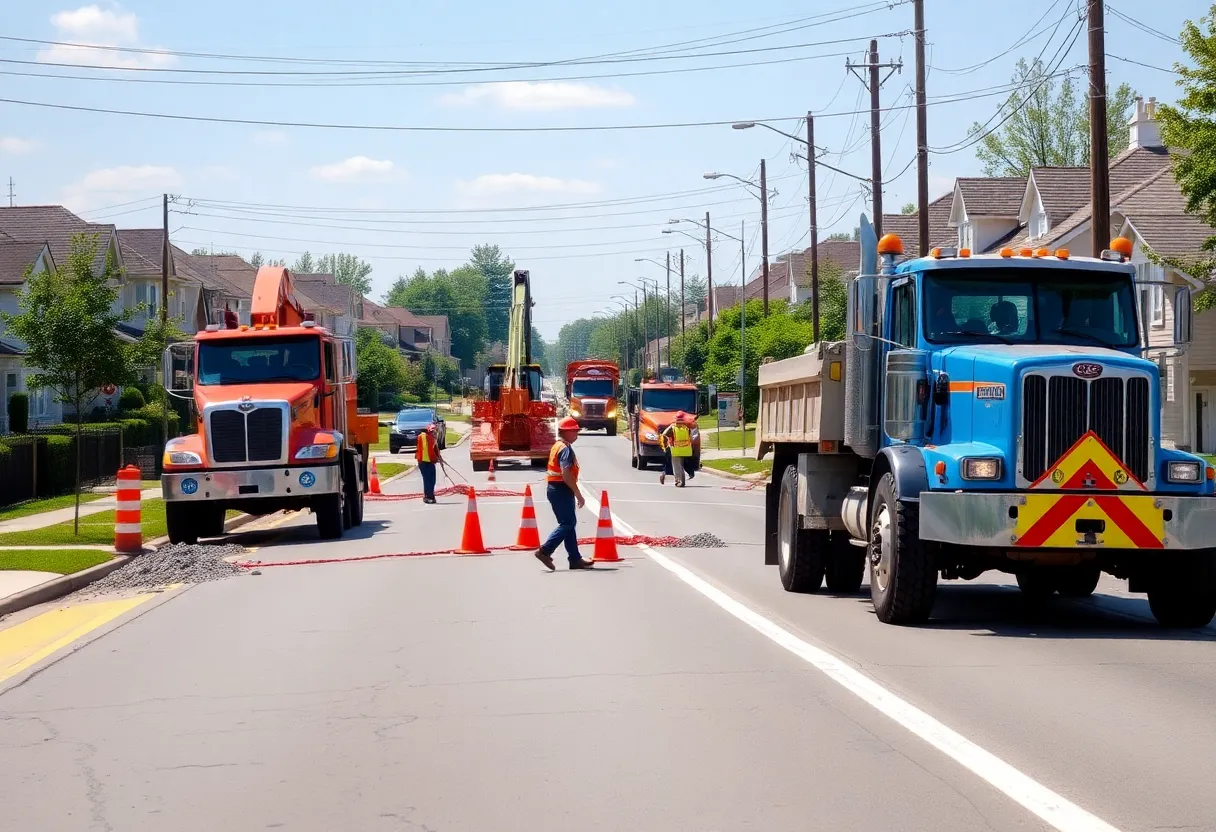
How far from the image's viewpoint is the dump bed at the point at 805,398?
1322 cm

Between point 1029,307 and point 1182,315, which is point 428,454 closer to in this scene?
point 1029,307

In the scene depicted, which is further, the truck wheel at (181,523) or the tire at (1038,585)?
the truck wheel at (181,523)

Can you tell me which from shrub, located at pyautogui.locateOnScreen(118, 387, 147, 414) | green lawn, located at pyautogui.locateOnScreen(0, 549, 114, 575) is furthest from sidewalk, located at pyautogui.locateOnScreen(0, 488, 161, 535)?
shrub, located at pyautogui.locateOnScreen(118, 387, 147, 414)

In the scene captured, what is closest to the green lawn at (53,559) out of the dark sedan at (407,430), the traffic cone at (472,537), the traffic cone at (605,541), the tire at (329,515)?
the tire at (329,515)

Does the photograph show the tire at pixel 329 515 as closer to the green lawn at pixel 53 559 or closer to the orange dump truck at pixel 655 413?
the green lawn at pixel 53 559

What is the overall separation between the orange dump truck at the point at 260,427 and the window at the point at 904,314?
1115cm

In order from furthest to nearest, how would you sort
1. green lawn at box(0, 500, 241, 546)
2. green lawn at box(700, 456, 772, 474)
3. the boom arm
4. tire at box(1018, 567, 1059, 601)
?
green lawn at box(700, 456, 772, 474), the boom arm, green lawn at box(0, 500, 241, 546), tire at box(1018, 567, 1059, 601)

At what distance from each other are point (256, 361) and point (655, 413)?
80.0ft

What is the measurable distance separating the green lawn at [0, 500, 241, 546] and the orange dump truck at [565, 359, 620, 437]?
4460 centimetres

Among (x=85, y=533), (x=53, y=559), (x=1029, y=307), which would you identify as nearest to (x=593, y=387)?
(x=85, y=533)

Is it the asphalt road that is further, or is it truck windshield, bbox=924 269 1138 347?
truck windshield, bbox=924 269 1138 347

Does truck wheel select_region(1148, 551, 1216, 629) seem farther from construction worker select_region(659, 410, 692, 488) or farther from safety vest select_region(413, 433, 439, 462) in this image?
construction worker select_region(659, 410, 692, 488)

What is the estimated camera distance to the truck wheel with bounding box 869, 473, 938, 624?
37.1ft

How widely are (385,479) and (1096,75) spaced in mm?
26357
